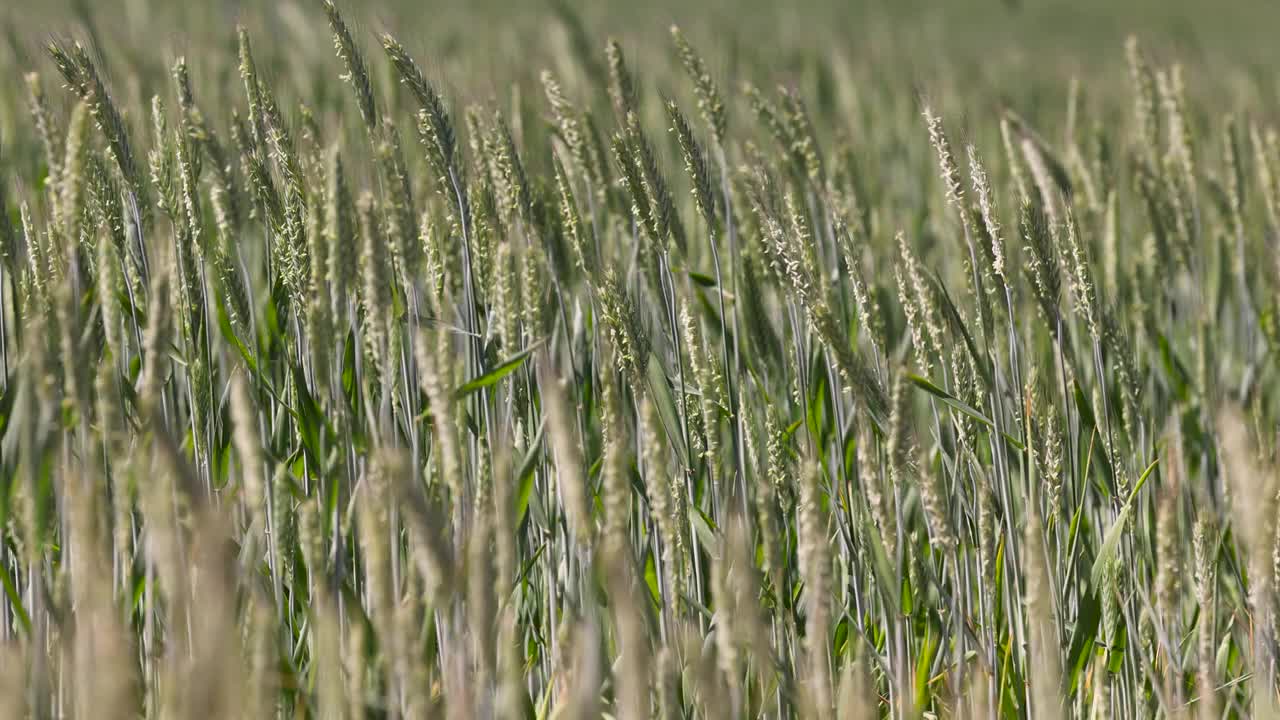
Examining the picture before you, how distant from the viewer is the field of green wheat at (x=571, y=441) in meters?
0.91

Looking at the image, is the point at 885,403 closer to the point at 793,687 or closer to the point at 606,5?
the point at 793,687

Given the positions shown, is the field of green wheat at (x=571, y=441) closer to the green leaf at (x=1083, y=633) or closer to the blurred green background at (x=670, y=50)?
the green leaf at (x=1083, y=633)

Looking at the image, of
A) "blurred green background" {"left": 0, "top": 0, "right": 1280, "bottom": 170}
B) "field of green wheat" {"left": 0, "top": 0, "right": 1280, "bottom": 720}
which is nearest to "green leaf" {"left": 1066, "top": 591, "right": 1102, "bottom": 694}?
"field of green wheat" {"left": 0, "top": 0, "right": 1280, "bottom": 720}

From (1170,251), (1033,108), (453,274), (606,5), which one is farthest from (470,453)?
(606,5)

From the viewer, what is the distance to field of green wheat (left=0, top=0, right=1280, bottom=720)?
0.91 m

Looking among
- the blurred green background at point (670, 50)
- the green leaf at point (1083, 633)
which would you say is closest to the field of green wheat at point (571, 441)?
the green leaf at point (1083, 633)

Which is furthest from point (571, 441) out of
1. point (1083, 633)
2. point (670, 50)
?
point (670, 50)

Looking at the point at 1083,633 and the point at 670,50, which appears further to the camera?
the point at 670,50

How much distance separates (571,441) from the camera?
96 centimetres

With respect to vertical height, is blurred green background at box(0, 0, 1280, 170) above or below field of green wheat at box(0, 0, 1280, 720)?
above

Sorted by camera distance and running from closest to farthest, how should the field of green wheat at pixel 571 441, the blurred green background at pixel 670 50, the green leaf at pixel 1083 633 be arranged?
1. the field of green wheat at pixel 571 441
2. the green leaf at pixel 1083 633
3. the blurred green background at pixel 670 50

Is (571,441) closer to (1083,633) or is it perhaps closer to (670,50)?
(1083,633)

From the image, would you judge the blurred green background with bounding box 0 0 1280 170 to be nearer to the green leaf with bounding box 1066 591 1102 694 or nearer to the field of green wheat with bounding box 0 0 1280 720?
the field of green wheat with bounding box 0 0 1280 720

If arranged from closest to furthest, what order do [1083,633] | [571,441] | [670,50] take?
[571,441] < [1083,633] < [670,50]
